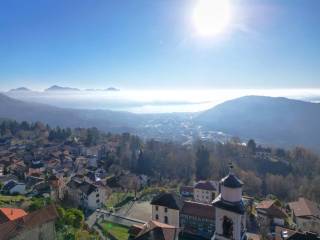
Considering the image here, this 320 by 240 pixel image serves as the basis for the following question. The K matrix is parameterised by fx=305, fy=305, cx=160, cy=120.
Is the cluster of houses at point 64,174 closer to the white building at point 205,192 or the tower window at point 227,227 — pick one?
the white building at point 205,192

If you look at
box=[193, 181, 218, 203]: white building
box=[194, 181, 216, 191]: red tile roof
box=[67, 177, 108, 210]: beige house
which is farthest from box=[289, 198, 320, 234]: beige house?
box=[67, 177, 108, 210]: beige house

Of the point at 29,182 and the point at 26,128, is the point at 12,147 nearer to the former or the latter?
the point at 26,128

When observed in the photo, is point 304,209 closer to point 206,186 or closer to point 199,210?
point 206,186

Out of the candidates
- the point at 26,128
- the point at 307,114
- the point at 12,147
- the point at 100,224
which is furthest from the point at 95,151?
the point at 307,114

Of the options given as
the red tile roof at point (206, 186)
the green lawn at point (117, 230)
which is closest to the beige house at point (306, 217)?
the red tile roof at point (206, 186)

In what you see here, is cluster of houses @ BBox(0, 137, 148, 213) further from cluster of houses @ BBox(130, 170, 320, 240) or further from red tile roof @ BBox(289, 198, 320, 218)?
red tile roof @ BBox(289, 198, 320, 218)

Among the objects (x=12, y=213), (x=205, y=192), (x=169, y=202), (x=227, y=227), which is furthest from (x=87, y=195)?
(x=227, y=227)
